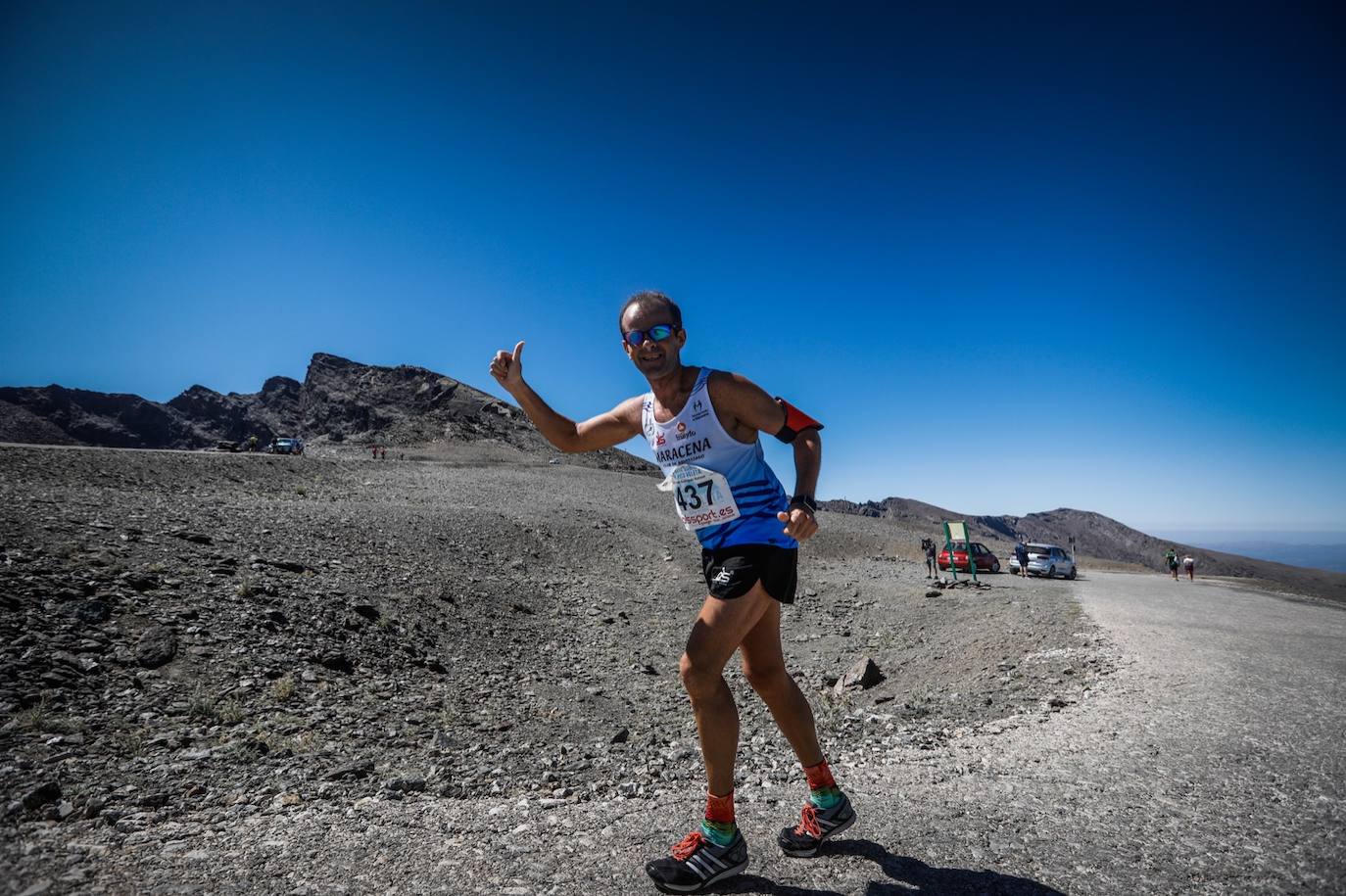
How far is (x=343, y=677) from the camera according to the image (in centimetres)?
684

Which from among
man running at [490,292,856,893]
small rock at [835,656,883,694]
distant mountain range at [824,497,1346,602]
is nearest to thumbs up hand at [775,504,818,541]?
man running at [490,292,856,893]

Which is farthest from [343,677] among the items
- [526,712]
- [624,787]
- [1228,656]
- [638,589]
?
[1228,656]

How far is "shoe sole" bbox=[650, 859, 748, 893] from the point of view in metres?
2.66

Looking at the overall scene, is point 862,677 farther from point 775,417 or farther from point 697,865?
Answer: point 775,417

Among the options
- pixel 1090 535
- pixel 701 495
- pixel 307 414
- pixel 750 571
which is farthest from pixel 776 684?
pixel 1090 535

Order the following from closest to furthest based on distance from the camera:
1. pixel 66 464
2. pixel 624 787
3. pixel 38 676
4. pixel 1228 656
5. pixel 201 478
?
pixel 624 787
pixel 38 676
pixel 1228 656
pixel 66 464
pixel 201 478

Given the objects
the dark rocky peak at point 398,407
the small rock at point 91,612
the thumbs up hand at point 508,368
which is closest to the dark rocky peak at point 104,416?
the dark rocky peak at point 398,407

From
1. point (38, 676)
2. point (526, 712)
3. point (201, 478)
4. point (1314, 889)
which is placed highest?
point (201, 478)

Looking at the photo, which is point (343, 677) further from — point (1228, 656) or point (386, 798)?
point (1228, 656)

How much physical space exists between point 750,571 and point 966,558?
25506mm

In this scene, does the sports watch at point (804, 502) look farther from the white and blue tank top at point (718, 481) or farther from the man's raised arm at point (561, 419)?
the man's raised arm at point (561, 419)

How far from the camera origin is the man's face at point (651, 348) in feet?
10.4

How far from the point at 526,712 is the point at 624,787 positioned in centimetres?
274

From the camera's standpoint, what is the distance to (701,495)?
3.09 metres
